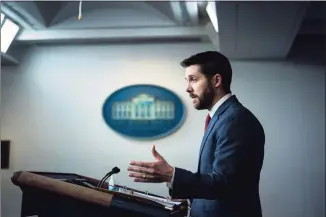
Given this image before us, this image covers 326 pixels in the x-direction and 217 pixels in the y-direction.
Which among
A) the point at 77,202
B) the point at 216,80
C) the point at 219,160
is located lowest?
the point at 77,202

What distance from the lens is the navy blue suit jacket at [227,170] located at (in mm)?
870

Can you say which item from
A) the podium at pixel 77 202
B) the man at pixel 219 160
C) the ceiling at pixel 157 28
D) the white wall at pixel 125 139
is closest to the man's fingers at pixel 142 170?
the man at pixel 219 160

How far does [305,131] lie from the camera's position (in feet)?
8.18

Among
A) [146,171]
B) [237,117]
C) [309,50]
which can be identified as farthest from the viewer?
[309,50]

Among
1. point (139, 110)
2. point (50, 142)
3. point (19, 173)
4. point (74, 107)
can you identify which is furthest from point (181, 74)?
point (19, 173)

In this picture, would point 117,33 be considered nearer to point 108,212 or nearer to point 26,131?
point 26,131

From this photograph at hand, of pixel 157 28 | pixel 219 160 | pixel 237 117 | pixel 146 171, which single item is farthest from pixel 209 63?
pixel 157 28

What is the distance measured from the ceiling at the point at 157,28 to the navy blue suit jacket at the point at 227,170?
3.60 ft

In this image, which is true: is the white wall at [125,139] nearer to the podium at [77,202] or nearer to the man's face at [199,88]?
the man's face at [199,88]

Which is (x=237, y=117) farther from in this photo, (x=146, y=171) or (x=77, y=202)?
(x=77, y=202)

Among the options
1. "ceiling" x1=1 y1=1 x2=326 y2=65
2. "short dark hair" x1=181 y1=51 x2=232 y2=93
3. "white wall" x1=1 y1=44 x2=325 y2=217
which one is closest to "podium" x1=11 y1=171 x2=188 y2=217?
"short dark hair" x1=181 y1=51 x2=232 y2=93

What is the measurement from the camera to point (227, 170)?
886 mm

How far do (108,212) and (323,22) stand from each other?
76.1 inches

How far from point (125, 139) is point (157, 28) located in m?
0.79
